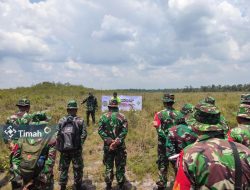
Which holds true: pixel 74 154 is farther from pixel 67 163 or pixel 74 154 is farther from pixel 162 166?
pixel 162 166

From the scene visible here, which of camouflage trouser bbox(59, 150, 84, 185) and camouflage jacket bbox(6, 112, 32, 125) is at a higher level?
camouflage jacket bbox(6, 112, 32, 125)

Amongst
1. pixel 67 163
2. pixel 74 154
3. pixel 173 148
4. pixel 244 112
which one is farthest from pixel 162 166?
pixel 244 112

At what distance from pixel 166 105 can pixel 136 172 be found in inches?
107

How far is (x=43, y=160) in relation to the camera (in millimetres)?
5234

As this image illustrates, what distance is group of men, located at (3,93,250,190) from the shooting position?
2.83 metres

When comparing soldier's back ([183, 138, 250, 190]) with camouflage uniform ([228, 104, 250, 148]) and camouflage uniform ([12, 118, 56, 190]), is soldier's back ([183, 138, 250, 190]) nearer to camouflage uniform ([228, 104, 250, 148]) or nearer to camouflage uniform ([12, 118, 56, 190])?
camouflage uniform ([228, 104, 250, 148])

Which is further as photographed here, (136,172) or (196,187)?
(136,172)

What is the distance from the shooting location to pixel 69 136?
7273mm


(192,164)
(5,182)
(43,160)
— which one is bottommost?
(5,182)

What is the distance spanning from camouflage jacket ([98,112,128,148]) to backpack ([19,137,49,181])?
94.0 inches

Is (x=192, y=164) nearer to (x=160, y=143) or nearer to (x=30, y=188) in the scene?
(x=30, y=188)

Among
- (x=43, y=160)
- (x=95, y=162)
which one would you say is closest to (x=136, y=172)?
(x=95, y=162)

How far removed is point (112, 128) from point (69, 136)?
0.96m

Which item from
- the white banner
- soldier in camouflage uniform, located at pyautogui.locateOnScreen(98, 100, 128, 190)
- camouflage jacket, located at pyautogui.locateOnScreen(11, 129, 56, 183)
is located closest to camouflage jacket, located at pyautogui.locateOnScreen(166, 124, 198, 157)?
soldier in camouflage uniform, located at pyautogui.locateOnScreen(98, 100, 128, 190)
